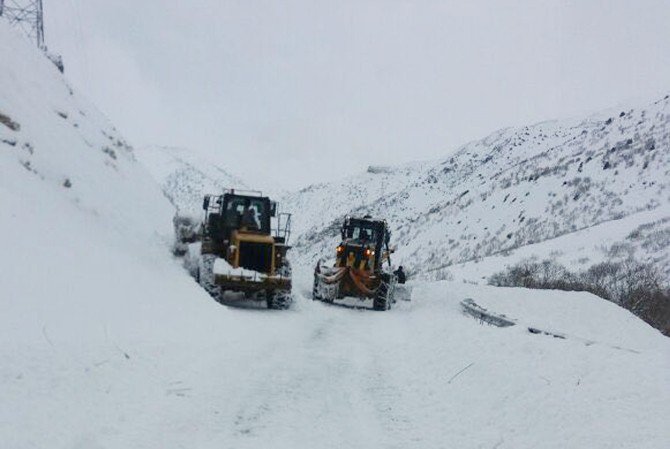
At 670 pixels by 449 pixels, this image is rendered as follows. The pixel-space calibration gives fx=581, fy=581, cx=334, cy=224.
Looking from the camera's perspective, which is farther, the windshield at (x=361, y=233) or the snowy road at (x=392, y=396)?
the windshield at (x=361, y=233)

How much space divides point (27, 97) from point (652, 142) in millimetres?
37912

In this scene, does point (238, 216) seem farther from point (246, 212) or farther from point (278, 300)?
point (278, 300)

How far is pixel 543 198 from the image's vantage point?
40.4 m

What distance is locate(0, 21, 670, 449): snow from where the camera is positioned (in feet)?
17.9

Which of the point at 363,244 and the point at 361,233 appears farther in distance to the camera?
the point at 361,233

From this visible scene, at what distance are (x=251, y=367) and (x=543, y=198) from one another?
1416 inches

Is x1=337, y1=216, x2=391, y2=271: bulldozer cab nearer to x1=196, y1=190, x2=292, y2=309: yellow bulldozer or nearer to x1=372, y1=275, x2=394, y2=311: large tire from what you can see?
x1=372, y1=275, x2=394, y2=311: large tire

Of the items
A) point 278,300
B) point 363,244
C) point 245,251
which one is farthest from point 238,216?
point 363,244

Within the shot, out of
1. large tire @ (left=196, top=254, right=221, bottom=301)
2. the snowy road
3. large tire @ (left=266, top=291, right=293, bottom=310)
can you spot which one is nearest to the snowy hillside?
large tire @ (left=266, top=291, right=293, bottom=310)

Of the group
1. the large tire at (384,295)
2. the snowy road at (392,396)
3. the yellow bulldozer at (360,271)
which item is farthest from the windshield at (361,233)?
the snowy road at (392,396)

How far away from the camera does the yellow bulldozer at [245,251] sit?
15211mm

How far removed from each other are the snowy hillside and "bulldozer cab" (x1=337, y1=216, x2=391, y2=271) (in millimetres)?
7905

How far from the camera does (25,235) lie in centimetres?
884

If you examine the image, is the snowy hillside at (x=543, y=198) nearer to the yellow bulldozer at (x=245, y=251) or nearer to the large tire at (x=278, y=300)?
the large tire at (x=278, y=300)
